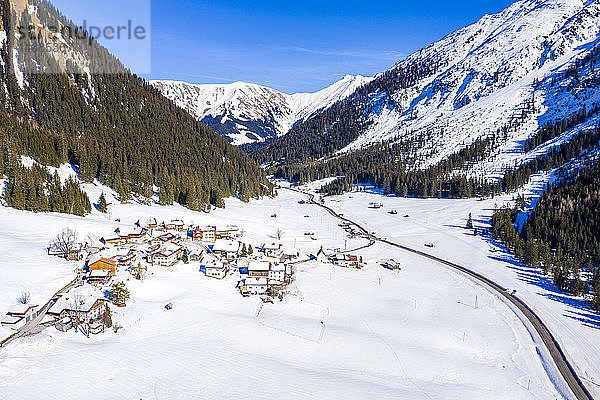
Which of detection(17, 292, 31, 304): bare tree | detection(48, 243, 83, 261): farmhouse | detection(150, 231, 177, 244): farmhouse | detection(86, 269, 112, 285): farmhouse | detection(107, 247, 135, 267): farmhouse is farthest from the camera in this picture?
detection(150, 231, 177, 244): farmhouse

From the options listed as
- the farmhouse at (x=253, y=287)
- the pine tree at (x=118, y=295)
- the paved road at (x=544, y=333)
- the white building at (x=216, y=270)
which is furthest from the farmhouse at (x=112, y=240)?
the paved road at (x=544, y=333)

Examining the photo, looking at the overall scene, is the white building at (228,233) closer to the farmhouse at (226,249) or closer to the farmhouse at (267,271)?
the farmhouse at (226,249)

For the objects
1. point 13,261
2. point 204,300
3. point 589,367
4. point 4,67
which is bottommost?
point 589,367

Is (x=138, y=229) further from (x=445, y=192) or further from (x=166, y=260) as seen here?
(x=445, y=192)

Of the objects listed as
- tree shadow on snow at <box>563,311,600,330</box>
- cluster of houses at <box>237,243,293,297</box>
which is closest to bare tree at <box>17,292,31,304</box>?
cluster of houses at <box>237,243,293,297</box>

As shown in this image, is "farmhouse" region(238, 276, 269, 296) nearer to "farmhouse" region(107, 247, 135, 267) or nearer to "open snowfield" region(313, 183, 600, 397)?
"farmhouse" region(107, 247, 135, 267)

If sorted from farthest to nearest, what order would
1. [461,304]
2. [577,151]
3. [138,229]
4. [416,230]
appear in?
[577,151]
[416,230]
[138,229]
[461,304]

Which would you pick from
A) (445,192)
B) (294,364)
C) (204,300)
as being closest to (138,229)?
(204,300)

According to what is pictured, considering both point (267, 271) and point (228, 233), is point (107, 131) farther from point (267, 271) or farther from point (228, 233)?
point (267, 271)
